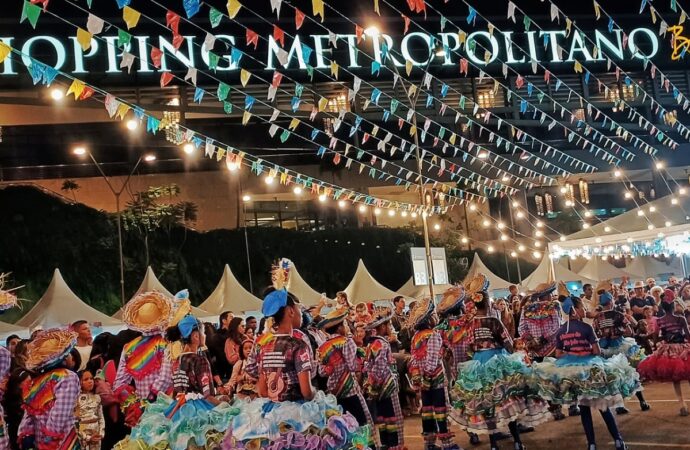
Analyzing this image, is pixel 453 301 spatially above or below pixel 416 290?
below

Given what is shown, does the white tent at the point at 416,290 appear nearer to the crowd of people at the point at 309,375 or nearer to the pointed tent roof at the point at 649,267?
the crowd of people at the point at 309,375

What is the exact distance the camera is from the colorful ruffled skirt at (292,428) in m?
5.77

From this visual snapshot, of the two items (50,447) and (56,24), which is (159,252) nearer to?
(56,24)

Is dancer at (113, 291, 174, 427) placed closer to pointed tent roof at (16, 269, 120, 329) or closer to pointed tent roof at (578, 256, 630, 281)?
pointed tent roof at (16, 269, 120, 329)

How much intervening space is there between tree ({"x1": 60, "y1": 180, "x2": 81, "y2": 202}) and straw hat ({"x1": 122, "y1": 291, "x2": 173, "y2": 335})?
23.2 m

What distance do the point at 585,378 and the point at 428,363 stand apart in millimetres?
1759

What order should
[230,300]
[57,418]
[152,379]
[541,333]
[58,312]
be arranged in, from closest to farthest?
[57,418] < [152,379] < [541,333] < [58,312] < [230,300]

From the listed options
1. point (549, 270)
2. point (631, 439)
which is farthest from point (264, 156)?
point (631, 439)

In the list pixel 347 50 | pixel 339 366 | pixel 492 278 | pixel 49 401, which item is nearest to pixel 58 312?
pixel 49 401

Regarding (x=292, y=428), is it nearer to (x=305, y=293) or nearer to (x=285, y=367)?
(x=285, y=367)

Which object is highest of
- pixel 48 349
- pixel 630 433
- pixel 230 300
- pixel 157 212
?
pixel 157 212

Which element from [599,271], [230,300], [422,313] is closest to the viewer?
[422,313]

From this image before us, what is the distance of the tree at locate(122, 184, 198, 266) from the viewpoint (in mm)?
28469

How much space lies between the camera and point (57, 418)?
6578mm
